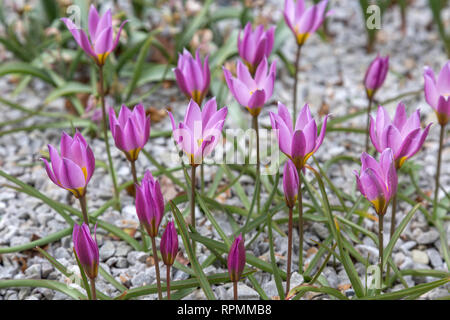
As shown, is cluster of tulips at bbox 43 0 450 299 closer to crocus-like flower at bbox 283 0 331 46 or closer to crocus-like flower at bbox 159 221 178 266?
crocus-like flower at bbox 159 221 178 266

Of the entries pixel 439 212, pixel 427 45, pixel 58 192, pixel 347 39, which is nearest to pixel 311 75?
pixel 347 39

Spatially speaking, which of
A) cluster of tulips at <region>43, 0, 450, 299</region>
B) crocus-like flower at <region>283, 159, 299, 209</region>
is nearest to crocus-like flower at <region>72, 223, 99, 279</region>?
cluster of tulips at <region>43, 0, 450, 299</region>

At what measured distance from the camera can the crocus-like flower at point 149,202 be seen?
1.21m

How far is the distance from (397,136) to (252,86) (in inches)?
16.4

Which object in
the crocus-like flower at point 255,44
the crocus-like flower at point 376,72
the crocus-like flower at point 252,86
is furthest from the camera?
the crocus-like flower at point 376,72

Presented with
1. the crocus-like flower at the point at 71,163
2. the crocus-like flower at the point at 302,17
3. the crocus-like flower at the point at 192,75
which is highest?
the crocus-like flower at the point at 302,17

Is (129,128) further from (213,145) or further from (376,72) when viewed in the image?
(376,72)

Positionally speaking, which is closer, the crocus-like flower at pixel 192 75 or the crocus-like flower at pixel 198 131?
the crocus-like flower at pixel 198 131

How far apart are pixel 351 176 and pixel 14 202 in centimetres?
124

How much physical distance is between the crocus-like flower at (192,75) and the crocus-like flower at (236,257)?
49 centimetres

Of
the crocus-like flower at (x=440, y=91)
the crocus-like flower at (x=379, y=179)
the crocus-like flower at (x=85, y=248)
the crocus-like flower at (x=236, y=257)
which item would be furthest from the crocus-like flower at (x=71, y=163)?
the crocus-like flower at (x=440, y=91)

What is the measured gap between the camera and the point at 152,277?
169cm

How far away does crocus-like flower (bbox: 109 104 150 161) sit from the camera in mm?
1344

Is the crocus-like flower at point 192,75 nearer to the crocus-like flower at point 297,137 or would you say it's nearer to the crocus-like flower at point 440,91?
the crocus-like flower at point 297,137
